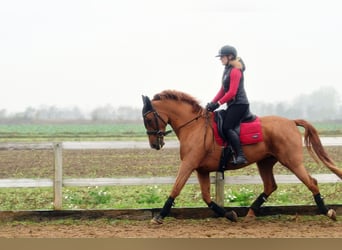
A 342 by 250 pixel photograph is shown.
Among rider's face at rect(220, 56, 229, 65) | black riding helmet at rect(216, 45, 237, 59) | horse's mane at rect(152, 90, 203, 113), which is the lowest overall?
horse's mane at rect(152, 90, 203, 113)

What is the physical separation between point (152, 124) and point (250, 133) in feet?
4.79

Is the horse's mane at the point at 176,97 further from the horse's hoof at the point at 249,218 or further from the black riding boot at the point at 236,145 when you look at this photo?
the horse's hoof at the point at 249,218

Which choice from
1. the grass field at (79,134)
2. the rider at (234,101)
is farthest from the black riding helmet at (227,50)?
the grass field at (79,134)

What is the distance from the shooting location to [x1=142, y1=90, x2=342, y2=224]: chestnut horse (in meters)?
8.83

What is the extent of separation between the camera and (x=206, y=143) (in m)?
8.95

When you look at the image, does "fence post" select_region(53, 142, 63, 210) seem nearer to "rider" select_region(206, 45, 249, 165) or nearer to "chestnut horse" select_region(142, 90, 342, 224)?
"chestnut horse" select_region(142, 90, 342, 224)

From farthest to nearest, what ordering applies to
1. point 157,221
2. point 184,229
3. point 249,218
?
point 249,218, point 157,221, point 184,229

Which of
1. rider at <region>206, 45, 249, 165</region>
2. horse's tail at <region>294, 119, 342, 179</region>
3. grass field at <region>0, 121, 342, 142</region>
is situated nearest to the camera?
rider at <region>206, 45, 249, 165</region>

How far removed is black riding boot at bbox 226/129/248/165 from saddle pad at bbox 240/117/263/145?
113 millimetres

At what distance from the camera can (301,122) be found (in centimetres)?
920

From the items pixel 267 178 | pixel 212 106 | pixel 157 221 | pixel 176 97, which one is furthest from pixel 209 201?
pixel 176 97

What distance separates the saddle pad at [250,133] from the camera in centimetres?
889

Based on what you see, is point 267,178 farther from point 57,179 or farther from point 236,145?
point 57,179

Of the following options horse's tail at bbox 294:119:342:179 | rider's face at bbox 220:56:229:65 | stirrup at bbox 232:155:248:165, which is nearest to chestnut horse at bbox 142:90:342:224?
horse's tail at bbox 294:119:342:179
